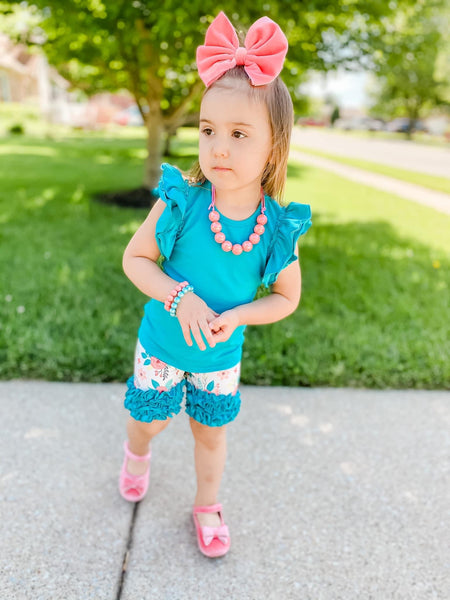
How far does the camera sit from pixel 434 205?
8.30 m

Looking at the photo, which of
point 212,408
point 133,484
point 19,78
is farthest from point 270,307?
point 19,78

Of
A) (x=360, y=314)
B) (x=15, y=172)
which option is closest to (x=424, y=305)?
(x=360, y=314)

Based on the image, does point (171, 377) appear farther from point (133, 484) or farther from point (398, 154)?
point (398, 154)

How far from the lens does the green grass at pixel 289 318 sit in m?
2.93

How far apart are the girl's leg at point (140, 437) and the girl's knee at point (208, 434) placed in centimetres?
11

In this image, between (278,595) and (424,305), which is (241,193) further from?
(424,305)

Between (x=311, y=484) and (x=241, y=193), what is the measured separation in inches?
51.4

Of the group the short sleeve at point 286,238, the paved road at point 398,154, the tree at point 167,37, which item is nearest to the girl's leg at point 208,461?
the short sleeve at point 286,238

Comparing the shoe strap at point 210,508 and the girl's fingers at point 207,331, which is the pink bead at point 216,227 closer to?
the girl's fingers at point 207,331

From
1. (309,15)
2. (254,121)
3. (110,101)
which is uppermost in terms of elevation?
(309,15)

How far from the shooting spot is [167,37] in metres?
5.18

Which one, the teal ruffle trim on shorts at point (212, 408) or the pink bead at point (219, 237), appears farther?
the teal ruffle trim on shorts at point (212, 408)

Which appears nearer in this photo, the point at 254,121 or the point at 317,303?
the point at 254,121

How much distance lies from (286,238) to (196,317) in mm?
361
